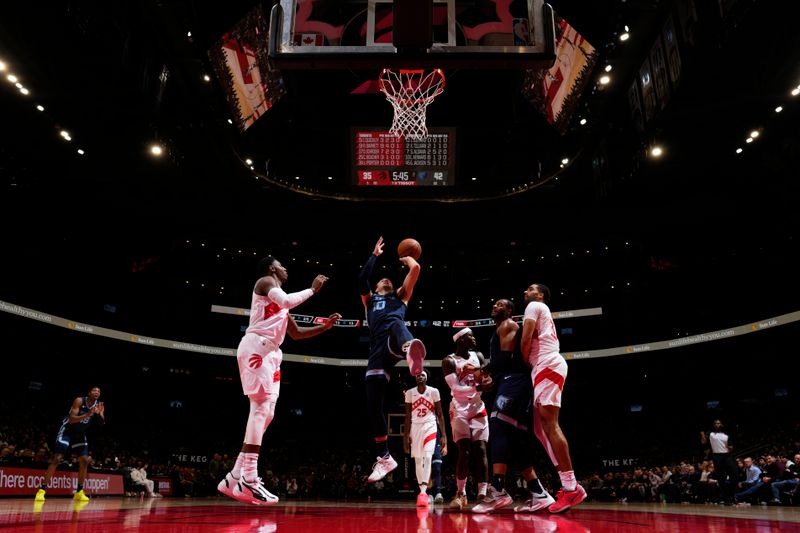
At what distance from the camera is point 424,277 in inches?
1104

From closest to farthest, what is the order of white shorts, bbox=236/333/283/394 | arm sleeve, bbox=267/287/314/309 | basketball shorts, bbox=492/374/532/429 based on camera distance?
white shorts, bbox=236/333/283/394, arm sleeve, bbox=267/287/314/309, basketball shorts, bbox=492/374/532/429

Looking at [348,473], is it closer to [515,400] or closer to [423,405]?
[423,405]

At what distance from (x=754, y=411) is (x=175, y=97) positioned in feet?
74.9

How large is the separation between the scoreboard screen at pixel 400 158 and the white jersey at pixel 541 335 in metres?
9.44

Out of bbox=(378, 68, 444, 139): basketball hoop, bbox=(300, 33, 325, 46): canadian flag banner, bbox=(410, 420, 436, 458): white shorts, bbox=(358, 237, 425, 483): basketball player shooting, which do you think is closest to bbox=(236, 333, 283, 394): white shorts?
bbox=(358, 237, 425, 483): basketball player shooting

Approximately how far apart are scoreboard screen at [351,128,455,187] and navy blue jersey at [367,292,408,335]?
8.97 metres

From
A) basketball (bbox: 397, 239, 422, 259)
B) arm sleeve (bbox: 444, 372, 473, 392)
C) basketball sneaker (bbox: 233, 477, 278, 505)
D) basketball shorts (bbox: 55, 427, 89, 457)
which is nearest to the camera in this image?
basketball sneaker (bbox: 233, 477, 278, 505)

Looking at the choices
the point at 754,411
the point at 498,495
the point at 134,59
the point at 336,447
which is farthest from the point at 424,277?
the point at 498,495

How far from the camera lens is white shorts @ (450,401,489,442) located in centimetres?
661

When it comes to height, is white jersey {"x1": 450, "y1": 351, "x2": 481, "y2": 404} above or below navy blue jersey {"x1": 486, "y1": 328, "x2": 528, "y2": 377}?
below

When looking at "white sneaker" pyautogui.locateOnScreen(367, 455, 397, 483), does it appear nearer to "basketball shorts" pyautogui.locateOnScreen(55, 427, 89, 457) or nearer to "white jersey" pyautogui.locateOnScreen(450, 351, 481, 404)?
"white jersey" pyautogui.locateOnScreen(450, 351, 481, 404)

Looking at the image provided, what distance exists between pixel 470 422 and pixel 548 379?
147cm

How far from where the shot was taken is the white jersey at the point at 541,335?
18.5 feet

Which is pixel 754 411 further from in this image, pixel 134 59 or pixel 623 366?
pixel 134 59
